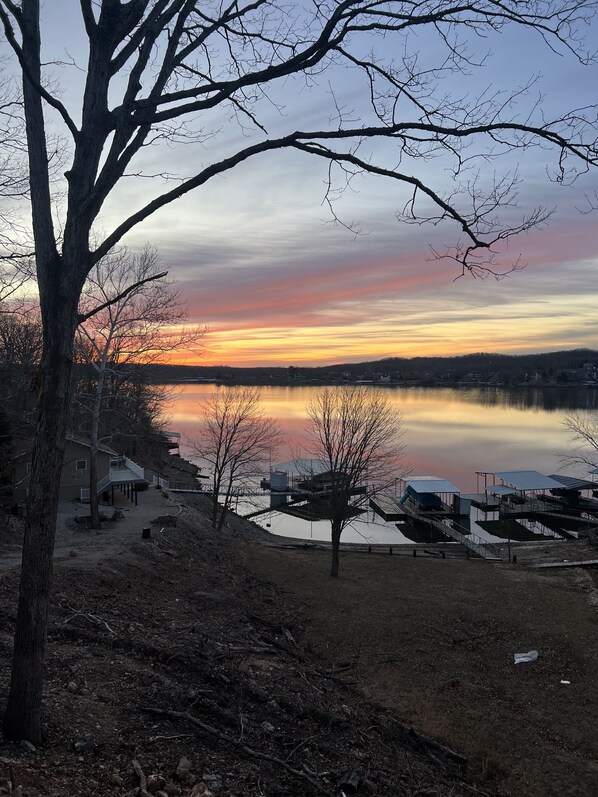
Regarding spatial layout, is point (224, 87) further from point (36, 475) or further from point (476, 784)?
point (476, 784)

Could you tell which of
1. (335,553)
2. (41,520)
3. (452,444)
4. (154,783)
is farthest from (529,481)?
(41,520)

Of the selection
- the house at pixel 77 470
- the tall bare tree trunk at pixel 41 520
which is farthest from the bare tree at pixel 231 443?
the tall bare tree trunk at pixel 41 520

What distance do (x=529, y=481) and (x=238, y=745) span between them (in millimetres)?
37885

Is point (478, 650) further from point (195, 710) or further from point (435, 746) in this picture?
point (195, 710)

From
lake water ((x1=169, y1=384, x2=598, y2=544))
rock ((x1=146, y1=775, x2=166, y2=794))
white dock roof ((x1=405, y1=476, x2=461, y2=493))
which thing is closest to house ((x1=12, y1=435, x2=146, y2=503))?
lake water ((x1=169, y1=384, x2=598, y2=544))

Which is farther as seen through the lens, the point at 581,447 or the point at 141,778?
the point at 581,447

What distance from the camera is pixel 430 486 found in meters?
38.5

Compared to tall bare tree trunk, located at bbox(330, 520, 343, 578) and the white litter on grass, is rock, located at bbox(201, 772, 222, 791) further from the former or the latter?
tall bare tree trunk, located at bbox(330, 520, 343, 578)

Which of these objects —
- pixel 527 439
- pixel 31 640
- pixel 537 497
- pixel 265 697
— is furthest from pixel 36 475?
pixel 527 439

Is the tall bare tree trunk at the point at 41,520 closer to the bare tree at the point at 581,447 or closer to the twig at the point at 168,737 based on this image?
the twig at the point at 168,737

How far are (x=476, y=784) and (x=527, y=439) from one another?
2509 inches

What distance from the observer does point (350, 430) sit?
20.7 metres

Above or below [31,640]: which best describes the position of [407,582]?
below

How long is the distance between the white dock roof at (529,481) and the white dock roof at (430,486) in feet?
13.7
